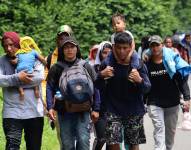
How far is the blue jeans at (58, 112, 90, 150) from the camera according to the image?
7.33m

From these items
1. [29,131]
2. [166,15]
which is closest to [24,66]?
[29,131]

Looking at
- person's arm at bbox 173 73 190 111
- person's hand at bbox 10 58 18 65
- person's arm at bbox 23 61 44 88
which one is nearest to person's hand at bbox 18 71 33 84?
person's arm at bbox 23 61 44 88

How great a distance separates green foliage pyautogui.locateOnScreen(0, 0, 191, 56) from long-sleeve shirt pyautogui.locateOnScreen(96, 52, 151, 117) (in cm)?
994

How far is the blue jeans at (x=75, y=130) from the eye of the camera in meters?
7.33

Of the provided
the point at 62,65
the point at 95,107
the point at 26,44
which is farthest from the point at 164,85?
the point at 26,44

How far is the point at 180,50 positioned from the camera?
16797 mm

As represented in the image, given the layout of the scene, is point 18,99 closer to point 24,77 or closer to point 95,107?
point 24,77

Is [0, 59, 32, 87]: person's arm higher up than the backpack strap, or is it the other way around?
the backpack strap

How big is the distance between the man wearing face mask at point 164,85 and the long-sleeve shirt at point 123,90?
1.10 m

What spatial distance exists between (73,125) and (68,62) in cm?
69

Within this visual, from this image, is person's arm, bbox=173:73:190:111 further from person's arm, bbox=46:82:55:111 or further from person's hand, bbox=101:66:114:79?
person's arm, bbox=46:82:55:111

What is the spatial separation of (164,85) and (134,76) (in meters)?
1.48

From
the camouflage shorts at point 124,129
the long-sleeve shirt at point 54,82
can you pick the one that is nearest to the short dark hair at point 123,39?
the long-sleeve shirt at point 54,82

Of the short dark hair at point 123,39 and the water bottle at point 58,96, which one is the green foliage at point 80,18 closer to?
the water bottle at point 58,96
